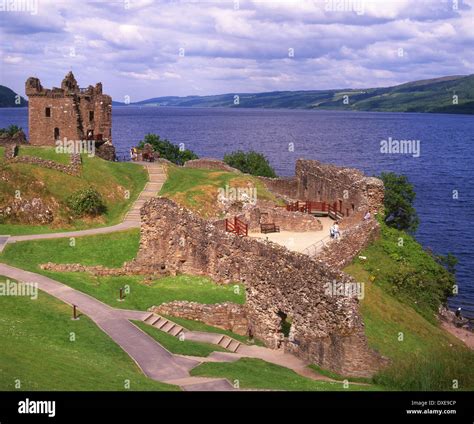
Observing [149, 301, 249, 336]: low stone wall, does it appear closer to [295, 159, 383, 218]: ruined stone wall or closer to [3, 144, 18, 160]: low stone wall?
[295, 159, 383, 218]: ruined stone wall

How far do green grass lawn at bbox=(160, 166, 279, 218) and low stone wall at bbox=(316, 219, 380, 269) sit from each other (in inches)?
685

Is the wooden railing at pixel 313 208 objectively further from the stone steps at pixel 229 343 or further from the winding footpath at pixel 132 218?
the stone steps at pixel 229 343

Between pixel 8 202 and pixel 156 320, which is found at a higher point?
pixel 8 202

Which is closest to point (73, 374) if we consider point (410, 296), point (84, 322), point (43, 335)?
point (43, 335)

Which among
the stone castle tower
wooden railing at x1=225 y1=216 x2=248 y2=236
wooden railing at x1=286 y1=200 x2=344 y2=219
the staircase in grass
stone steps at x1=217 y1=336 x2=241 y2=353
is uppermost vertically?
the stone castle tower

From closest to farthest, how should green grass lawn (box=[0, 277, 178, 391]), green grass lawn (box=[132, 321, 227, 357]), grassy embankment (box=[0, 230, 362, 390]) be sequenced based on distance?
green grass lawn (box=[0, 277, 178, 391]) → grassy embankment (box=[0, 230, 362, 390]) → green grass lawn (box=[132, 321, 227, 357])

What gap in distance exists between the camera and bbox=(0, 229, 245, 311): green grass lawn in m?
36.4

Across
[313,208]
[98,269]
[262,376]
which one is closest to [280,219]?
[313,208]

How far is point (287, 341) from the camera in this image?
31.5 meters

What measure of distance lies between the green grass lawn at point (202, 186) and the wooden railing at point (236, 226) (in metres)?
8.93

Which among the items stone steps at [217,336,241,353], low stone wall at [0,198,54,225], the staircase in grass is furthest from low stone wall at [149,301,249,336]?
low stone wall at [0,198,54,225]

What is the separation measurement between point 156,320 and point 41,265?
12142mm

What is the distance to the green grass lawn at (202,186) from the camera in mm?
57281
